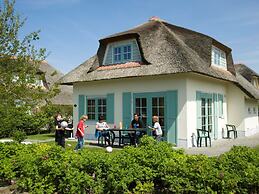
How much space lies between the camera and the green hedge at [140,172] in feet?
16.6

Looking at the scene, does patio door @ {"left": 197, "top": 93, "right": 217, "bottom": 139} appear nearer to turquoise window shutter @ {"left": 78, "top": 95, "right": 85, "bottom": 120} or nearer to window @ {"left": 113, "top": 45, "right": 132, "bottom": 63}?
window @ {"left": 113, "top": 45, "right": 132, "bottom": 63}

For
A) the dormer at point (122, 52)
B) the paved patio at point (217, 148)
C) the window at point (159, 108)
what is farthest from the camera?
the dormer at point (122, 52)

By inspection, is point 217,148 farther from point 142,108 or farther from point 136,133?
point 142,108

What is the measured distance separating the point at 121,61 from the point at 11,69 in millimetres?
8228

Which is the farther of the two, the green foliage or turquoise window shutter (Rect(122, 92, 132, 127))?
turquoise window shutter (Rect(122, 92, 132, 127))

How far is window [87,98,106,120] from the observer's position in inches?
637

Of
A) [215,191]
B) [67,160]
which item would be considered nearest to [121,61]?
[67,160]

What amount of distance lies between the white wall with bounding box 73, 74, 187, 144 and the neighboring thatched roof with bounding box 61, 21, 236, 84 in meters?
0.58

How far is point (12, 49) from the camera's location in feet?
26.9

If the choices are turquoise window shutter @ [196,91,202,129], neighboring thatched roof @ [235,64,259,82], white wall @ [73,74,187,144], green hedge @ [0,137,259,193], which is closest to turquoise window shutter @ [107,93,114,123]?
white wall @ [73,74,187,144]

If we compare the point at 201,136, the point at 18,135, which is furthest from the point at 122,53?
the point at 18,135

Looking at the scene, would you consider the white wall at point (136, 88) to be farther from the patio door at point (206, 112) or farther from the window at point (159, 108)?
the patio door at point (206, 112)

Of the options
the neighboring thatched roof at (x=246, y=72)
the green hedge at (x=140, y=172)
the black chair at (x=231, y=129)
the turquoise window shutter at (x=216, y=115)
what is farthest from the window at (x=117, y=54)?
the neighboring thatched roof at (x=246, y=72)

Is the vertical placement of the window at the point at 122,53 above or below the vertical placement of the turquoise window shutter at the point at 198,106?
above
